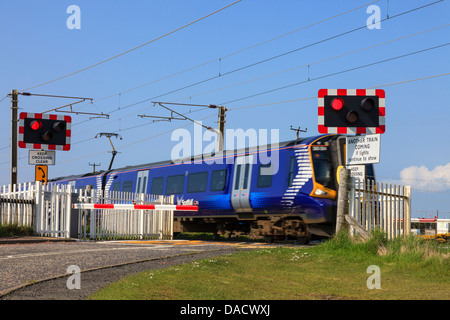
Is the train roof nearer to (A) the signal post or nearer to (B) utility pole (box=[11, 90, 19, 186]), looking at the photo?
(B) utility pole (box=[11, 90, 19, 186])

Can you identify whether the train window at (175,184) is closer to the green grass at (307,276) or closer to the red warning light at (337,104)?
the green grass at (307,276)

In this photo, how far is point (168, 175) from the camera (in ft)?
88.1

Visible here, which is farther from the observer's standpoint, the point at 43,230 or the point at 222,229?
the point at 222,229

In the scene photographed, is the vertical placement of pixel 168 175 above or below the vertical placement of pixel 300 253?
above

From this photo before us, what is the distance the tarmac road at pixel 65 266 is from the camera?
8336 millimetres

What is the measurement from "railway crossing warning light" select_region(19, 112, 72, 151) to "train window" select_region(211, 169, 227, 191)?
607 centimetres

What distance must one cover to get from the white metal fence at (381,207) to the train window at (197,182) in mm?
9968

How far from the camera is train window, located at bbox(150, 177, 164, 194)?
2720 cm

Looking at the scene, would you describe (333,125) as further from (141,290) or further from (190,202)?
(190,202)

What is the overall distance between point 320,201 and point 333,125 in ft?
22.1

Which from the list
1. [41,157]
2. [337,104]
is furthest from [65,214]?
[337,104]

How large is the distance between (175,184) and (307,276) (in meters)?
16.0

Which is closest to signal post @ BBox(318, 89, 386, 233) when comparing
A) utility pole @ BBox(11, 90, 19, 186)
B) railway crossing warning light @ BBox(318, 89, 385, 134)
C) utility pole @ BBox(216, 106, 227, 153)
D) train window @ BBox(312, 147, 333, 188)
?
railway crossing warning light @ BBox(318, 89, 385, 134)
